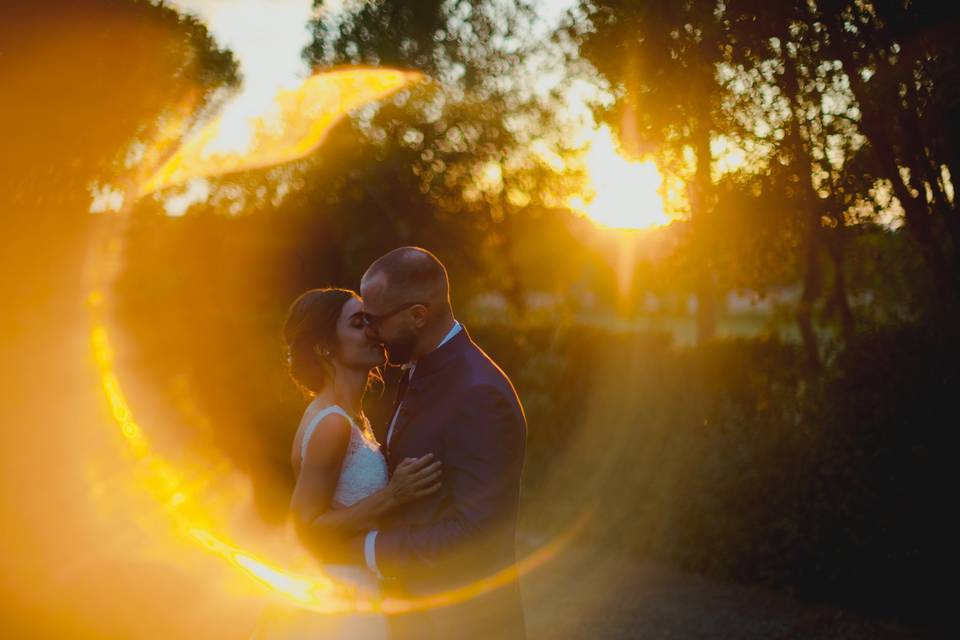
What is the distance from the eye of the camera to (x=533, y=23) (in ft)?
65.2

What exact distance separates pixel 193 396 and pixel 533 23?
11734mm

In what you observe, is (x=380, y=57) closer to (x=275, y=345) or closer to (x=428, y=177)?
(x=428, y=177)

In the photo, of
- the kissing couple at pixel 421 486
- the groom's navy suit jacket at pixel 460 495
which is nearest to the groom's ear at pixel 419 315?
the kissing couple at pixel 421 486

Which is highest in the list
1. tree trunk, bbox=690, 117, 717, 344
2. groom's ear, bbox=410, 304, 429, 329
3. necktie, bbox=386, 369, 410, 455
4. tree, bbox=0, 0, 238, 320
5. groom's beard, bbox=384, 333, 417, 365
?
tree, bbox=0, 0, 238, 320

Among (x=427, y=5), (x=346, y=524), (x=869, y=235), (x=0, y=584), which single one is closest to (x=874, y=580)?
(x=869, y=235)

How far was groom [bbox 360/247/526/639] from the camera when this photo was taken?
9.97 feet

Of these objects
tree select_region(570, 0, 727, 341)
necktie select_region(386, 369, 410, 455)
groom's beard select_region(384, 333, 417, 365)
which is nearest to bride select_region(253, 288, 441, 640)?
necktie select_region(386, 369, 410, 455)

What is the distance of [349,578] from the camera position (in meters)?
3.59

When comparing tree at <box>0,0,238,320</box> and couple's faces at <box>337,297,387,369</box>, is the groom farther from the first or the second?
tree at <box>0,0,238,320</box>

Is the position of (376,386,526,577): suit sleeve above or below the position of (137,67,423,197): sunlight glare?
below

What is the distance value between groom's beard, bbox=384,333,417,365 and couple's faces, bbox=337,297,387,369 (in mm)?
569

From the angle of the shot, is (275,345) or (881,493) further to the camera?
(275,345)

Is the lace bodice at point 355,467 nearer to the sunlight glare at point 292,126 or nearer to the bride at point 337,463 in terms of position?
the bride at point 337,463

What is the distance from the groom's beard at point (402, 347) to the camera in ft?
10.8
